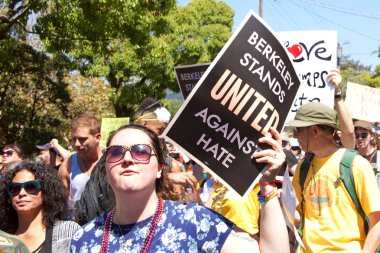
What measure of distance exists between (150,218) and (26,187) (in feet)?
4.19

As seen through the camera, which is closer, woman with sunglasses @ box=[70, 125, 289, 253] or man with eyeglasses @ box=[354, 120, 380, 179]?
woman with sunglasses @ box=[70, 125, 289, 253]

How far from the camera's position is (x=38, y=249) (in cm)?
311

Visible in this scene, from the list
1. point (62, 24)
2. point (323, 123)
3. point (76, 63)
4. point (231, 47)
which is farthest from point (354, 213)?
point (76, 63)

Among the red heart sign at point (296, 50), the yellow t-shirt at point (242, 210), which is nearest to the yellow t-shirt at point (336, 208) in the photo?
the yellow t-shirt at point (242, 210)

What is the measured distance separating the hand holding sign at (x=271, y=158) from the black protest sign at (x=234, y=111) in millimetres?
55

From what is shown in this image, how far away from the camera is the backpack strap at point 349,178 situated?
3.42 metres

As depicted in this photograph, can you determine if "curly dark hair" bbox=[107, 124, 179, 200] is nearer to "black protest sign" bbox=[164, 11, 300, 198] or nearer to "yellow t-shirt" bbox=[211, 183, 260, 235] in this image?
"black protest sign" bbox=[164, 11, 300, 198]

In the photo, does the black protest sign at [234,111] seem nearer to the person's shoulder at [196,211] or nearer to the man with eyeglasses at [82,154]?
the person's shoulder at [196,211]

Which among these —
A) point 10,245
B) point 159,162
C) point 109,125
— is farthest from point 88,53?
point 10,245

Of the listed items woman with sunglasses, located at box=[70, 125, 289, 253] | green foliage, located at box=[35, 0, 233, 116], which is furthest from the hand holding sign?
green foliage, located at box=[35, 0, 233, 116]

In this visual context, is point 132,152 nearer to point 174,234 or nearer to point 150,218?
point 150,218

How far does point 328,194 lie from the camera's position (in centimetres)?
351

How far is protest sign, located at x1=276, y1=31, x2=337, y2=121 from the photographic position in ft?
15.8

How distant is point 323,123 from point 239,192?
4.87 ft
